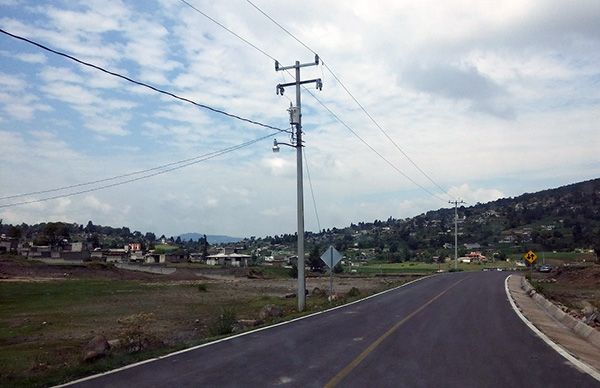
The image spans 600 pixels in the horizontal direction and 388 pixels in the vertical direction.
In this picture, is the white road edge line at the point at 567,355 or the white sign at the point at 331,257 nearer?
the white road edge line at the point at 567,355

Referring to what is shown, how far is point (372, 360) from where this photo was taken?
39.1 ft

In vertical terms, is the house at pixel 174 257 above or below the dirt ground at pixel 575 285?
above

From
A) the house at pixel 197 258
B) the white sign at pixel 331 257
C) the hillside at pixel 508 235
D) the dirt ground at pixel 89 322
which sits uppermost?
the hillside at pixel 508 235

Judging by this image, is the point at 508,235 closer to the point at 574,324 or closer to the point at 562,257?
the point at 562,257

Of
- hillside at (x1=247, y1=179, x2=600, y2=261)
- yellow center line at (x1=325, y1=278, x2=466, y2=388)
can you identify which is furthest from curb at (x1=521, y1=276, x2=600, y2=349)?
hillside at (x1=247, y1=179, x2=600, y2=261)

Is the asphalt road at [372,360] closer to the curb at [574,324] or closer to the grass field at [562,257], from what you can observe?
the curb at [574,324]

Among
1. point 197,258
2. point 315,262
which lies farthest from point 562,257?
point 197,258

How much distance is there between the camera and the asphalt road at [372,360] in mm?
9961

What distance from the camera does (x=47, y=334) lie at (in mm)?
23125

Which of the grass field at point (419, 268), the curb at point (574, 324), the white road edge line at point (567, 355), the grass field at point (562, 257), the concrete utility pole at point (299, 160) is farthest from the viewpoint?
the grass field at point (562, 257)

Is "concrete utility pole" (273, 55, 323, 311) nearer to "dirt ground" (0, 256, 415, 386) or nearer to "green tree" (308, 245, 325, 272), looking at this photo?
"dirt ground" (0, 256, 415, 386)

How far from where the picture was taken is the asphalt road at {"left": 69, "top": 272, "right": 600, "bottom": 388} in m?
9.96

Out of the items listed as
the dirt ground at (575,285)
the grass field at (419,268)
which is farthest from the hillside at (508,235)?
the dirt ground at (575,285)

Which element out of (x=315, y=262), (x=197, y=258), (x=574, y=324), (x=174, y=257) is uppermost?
(x=174, y=257)
